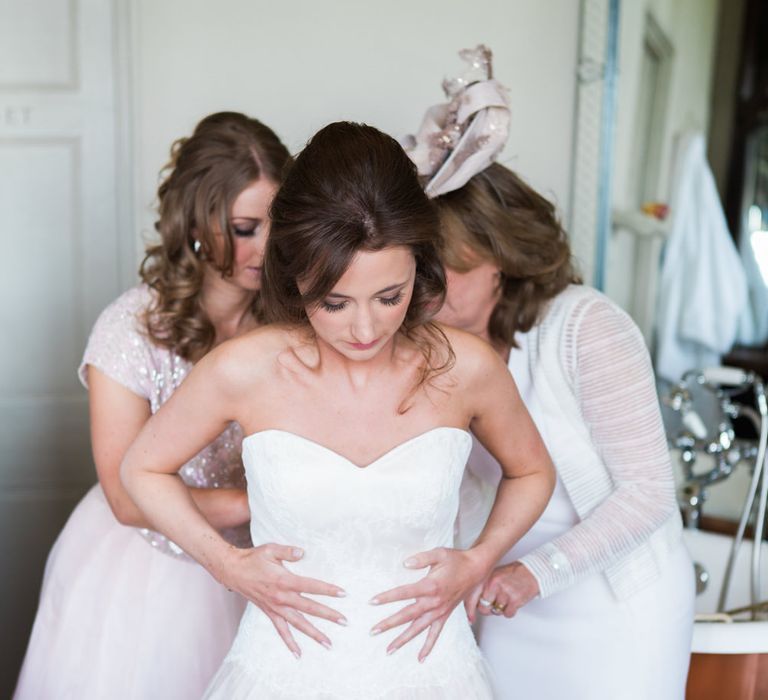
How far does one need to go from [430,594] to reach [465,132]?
0.84m

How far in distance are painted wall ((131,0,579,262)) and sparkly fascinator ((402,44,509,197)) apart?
90cm

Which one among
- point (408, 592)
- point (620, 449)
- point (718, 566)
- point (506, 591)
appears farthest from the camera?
point (718, 566)

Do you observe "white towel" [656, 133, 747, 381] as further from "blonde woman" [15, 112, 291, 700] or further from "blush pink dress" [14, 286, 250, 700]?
"blush pink dress" [14, 286, 250, 700]

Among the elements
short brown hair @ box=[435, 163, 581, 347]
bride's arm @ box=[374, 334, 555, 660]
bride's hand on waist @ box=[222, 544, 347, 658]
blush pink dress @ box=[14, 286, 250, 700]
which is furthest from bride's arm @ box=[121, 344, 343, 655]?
short brown hair @ box=[435, 163, 581, 347]

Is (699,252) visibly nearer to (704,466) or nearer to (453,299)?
(704,466)

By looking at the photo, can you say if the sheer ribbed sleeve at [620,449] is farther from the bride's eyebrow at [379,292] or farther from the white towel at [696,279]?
the white towel at [696,279]

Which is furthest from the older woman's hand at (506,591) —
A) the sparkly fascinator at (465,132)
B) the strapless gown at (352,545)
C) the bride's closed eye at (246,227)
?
the bride's closed eye at (246,227)

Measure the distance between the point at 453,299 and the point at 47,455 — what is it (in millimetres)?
1843

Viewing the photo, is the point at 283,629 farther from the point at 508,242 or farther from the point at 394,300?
the point at 508,242

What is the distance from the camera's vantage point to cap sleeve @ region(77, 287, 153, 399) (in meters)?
1.81

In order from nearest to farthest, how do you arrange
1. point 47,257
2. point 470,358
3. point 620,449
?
point 470,358, point 620,449, point 47,257

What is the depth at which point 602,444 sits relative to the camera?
1716mm

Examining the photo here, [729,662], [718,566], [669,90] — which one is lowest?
[718,566]

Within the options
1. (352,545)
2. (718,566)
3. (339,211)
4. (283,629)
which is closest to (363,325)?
(339,211)
